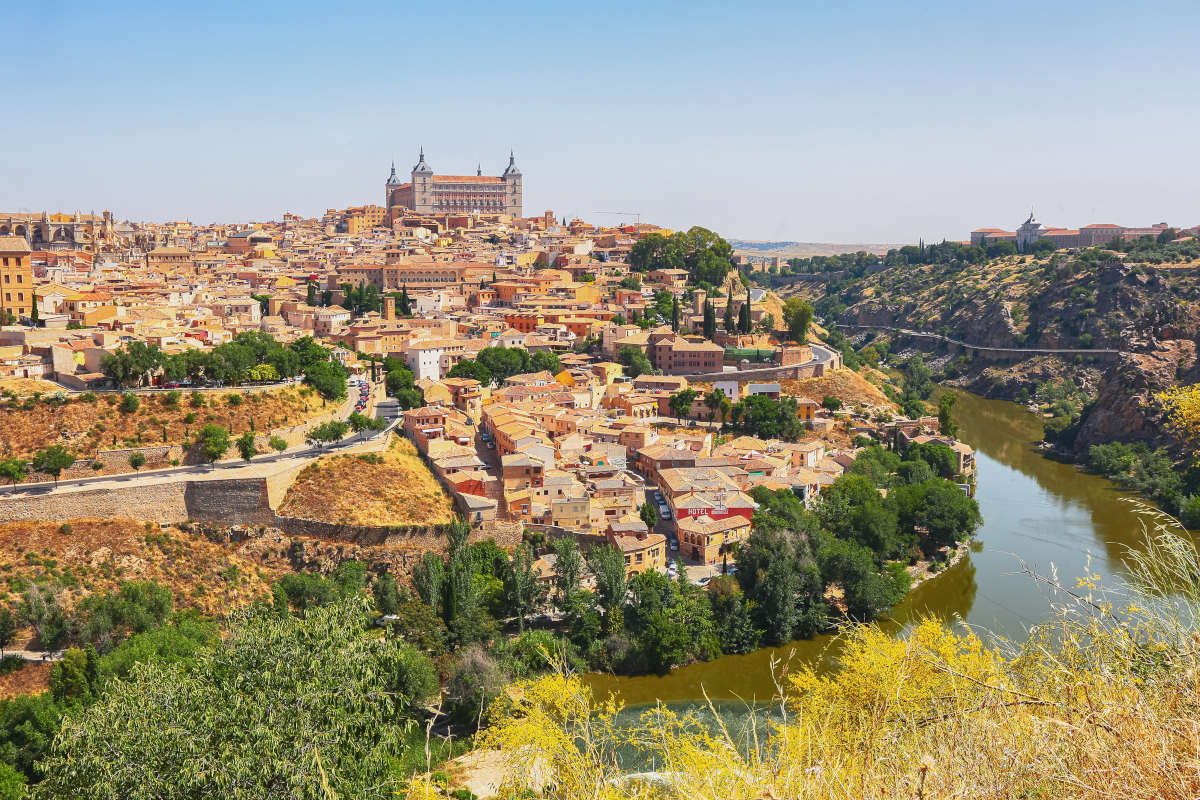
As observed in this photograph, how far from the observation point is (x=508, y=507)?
48.2ft

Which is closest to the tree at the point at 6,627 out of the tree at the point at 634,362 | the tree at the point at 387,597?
the tree at the point at 387,597

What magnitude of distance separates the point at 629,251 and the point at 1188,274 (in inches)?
786

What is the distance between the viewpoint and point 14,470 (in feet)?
43.7

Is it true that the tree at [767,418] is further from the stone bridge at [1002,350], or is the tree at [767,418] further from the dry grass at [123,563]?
the stone bridge at [1002,350]

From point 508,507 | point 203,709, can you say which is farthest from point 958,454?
point 203,709

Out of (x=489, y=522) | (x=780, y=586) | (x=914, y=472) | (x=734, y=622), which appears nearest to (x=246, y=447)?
(x=489, y=522)

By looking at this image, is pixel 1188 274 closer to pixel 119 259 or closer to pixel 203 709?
pixel 203 709

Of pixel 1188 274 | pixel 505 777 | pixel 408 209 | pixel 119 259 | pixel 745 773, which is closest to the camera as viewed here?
pixel 745 773

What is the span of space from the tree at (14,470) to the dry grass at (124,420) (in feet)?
1.84

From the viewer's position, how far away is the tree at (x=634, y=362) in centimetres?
2306

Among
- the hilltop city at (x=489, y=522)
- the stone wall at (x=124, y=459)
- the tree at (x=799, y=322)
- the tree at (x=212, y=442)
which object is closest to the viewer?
the hilltop city at (x=489, y=522)

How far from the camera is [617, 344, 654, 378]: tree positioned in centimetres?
2306

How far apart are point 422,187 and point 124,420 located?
36.1 metres

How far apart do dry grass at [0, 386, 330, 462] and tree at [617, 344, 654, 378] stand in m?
8.94
